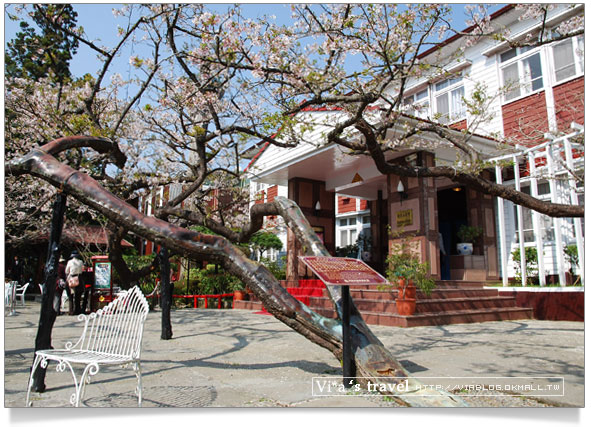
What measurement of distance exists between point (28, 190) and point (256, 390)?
1081 cm

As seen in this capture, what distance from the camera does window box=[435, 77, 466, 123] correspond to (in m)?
14.0

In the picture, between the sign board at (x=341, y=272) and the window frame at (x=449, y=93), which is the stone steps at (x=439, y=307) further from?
the window frame at (x=449, y=93)

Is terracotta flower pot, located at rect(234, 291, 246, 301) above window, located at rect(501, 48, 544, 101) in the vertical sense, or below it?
below

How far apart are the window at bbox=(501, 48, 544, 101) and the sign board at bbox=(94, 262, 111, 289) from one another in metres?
12.5

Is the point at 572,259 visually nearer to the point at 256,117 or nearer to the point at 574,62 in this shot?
the point at 574,62

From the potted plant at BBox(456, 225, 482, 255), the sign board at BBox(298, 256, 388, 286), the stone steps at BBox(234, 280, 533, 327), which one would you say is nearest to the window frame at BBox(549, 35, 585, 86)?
the potted plant at BBox(456, 225, 482, 255)

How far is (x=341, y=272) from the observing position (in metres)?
3.52

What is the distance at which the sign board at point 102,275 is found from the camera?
37.9 feet

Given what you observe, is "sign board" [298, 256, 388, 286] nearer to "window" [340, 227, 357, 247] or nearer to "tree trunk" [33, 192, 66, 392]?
"tree trunk" [33, 192, 66, 392]

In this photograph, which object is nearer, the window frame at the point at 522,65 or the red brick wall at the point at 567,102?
the red brick wall at the point at 567,102

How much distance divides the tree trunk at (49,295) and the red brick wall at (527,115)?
11240 mm

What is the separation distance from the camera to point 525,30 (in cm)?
1180

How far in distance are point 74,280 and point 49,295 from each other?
312 inches

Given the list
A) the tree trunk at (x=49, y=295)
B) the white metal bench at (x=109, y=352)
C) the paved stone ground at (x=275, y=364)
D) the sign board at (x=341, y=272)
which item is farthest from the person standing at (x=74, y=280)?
the sign board at (x=341, y=272)
